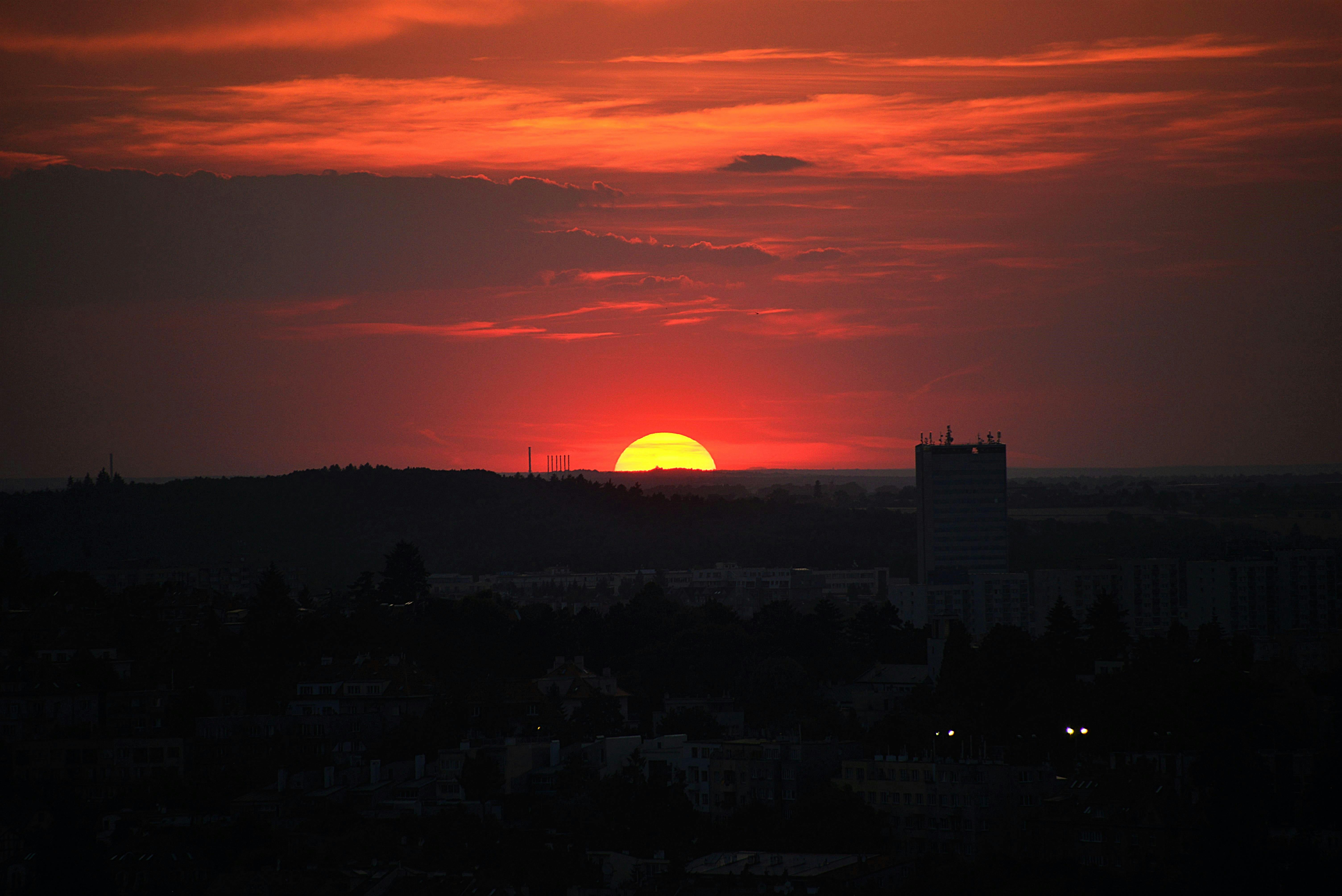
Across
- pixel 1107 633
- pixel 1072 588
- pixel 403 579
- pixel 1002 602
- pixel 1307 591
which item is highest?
pixel 403 579

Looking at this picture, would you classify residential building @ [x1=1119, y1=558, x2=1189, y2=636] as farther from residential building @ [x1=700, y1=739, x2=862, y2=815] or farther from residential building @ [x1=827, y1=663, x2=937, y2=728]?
residential building @ [x1=700, y1=739, x2=862, y2=815]

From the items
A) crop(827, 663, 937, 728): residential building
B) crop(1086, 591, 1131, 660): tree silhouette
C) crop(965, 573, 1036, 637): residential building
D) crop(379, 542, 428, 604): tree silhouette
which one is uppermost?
crop(379, 542, 428, 604): tree silhouette

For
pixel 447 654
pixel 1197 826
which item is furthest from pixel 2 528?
pixel 1197 826

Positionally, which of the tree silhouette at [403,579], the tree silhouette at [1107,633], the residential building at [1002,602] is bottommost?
the residential building at [1002,602]

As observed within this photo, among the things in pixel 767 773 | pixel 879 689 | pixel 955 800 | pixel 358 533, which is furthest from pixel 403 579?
pixel 358 533

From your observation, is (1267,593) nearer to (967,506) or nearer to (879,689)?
(967,506)

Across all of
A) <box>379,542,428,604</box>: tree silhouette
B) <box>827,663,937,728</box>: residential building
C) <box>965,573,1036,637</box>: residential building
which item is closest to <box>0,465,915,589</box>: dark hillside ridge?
<box>965,573,1036,637</box>: residential building

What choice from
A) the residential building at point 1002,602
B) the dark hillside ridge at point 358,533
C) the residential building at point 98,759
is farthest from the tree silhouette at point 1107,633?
the dark hillside ridge at point 358,533

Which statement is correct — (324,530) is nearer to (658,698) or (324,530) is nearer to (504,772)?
(658,698)

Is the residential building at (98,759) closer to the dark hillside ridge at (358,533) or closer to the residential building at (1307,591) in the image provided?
the residential building at (1307,591)
